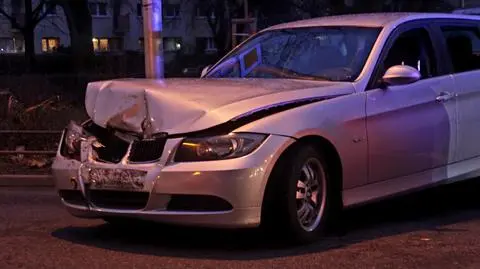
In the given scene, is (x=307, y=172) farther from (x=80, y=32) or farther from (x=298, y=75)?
(x=80, y=32)

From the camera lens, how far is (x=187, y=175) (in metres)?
5.18

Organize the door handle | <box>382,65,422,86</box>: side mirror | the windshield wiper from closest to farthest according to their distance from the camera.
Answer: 1. <box>382,65,422,86</box>: side mirror
2. the windshield wiper
3. the door handle

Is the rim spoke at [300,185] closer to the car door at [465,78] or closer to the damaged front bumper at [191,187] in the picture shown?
the damaged front bumper at [191,187]

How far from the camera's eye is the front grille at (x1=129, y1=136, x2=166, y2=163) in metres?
5.34

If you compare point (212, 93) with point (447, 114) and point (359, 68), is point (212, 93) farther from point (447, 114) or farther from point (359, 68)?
point (447, 114)

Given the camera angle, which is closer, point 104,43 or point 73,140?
point 73,140

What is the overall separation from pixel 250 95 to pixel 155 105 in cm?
70

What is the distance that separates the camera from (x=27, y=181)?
9.69 m

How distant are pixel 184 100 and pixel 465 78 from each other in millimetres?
2998

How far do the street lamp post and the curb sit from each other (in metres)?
1.91

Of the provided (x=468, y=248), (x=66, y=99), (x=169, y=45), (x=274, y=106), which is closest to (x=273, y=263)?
(x=274, y=106)

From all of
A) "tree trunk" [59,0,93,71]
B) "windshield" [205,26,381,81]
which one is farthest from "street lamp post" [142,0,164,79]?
"tree trunk" [59,0,93,71]

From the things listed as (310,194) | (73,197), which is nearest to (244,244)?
(310,194)

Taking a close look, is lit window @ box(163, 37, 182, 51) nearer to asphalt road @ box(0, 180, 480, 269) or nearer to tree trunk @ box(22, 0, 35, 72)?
tree trunk @ box(22, 0, 35, 72)
